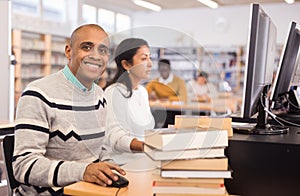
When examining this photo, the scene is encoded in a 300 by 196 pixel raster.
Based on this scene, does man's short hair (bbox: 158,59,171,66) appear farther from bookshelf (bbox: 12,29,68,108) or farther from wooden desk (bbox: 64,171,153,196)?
bookshelf (bbox: 12,29,68,108)

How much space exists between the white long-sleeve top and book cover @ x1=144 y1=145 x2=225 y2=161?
0.14m

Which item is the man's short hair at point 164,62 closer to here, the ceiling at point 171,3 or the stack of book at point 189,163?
the stack of book at point 189,163

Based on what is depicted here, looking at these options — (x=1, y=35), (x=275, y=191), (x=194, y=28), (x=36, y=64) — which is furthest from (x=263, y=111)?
(x=194, y=28)

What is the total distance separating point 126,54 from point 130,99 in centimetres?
14

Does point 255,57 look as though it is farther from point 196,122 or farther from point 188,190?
point 188,190

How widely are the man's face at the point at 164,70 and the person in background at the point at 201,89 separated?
74mm

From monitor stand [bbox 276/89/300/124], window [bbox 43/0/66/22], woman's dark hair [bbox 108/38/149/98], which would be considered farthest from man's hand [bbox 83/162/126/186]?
window [bbox 43/0/66/22]

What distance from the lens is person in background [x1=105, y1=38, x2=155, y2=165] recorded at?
1.20 metres

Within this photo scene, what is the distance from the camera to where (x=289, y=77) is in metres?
1.89

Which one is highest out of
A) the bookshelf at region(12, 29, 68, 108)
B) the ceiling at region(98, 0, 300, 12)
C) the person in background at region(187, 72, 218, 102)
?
the ceiling at region(98, 0, 300, 12)

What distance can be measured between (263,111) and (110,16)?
958 centimetres

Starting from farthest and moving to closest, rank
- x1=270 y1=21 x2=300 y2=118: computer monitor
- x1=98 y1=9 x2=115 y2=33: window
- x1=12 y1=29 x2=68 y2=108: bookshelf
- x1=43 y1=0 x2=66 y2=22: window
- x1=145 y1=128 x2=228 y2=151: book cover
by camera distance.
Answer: x1=98 y1=9 x2=115 y2=33: window
x1=43 y1=0 x2=66 y2=22: window
x1=12 y1=29 x2=68 y2=108: bookshelf
x1=270 y1=21 x2=300 y2=118: computer monitor
x1=145 y1=128 x2=228 y2=151: book cover

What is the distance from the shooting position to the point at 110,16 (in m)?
10.7

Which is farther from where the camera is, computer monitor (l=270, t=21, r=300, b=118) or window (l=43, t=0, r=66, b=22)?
window (l=43, t=0, r=66, b=22)
